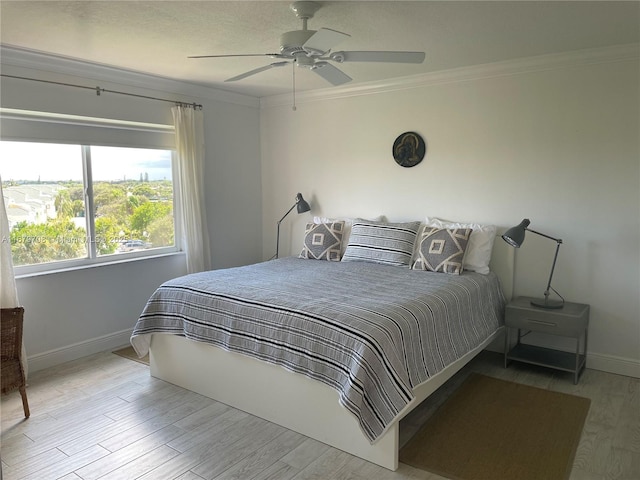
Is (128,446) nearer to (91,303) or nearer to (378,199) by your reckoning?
(91,303)

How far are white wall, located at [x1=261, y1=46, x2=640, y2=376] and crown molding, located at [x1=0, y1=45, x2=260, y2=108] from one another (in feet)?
3.71

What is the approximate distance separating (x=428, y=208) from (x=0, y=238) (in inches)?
133

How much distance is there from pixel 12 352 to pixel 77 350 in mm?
1033

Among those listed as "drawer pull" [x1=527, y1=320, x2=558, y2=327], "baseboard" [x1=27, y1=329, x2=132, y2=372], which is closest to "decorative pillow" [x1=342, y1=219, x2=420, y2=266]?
"drawer pull" [x1=527, y1=320, x2=558, y2=327]

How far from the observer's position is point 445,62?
369 centimetres

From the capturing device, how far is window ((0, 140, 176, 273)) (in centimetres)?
354

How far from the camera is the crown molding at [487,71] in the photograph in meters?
3.31

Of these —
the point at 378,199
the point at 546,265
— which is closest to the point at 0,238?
the point at 378,199

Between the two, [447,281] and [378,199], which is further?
[378,199]

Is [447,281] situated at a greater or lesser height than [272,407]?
greater

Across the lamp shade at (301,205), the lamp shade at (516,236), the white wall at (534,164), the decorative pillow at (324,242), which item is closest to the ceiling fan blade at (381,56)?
the lamp shade at (516,236)

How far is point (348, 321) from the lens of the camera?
2.49 m

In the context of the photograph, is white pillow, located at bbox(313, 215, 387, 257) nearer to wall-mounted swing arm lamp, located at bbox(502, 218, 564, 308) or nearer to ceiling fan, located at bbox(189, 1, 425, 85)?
wall-mounted swing arm lamp, located at bbox(502, 218, 564, 308)

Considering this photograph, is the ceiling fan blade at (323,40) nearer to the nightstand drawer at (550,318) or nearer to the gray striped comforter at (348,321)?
the gray striped comforter at (348,321)
